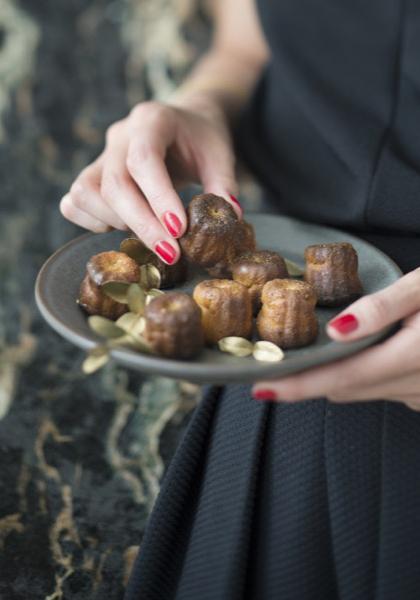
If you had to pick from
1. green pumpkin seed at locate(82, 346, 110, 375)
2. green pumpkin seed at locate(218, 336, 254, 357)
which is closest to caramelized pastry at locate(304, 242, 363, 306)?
green pumpkin seed at locate(218, 336, 254, 357)

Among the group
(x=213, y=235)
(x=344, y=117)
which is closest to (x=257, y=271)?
(x=213, y=235)

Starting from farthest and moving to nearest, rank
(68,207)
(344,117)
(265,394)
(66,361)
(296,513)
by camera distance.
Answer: (66,361), (344,117), (68,207), (296,513), (265,394)

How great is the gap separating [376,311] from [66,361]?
0.60m

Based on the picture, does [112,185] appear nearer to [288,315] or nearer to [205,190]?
[205,190]

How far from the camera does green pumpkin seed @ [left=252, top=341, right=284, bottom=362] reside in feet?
1.97

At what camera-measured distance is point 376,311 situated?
587mm

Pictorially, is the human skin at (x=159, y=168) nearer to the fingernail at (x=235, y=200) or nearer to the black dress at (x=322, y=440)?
the fingernail at (x=235, y=200)

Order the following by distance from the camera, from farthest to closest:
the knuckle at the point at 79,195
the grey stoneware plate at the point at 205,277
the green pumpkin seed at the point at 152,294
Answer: the knuckle at the point at 79,195 < the green pumpkin seed at the point at 152,294 < the grey stoneware plate at the point at 205,277

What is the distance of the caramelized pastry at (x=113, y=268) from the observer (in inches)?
26.1

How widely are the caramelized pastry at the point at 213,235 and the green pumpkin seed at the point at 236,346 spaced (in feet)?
0.38

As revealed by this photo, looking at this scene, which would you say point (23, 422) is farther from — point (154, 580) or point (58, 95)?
point (58, 95)

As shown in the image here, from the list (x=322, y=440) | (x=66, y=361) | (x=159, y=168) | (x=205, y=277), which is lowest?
(x=66, y=361)

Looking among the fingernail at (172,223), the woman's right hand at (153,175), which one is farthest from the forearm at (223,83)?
the fingernail at (172,223)

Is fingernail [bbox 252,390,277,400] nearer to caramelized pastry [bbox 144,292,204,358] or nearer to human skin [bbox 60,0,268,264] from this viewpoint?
caramelized pastry [bbox 144,292,204,358]
